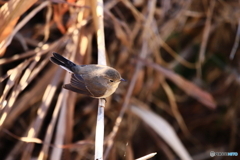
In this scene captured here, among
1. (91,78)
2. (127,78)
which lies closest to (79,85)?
(91,78)

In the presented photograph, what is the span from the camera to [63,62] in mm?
2279

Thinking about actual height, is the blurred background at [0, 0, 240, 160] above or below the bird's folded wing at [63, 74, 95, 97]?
above

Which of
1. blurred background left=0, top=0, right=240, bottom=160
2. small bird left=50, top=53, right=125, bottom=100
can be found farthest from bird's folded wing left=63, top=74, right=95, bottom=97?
blurred background left=0, top=0, right=240, bottom=160

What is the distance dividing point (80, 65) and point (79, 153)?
696 millimetres

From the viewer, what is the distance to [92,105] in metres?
2.88

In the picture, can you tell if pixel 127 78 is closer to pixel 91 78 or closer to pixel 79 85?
pixel 91 78

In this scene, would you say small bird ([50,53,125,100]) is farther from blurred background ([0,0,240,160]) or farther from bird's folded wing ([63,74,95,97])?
blurred background ([0,0,240,160])

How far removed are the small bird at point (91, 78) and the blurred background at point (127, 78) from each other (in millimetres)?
115

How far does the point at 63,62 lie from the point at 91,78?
0.87ft

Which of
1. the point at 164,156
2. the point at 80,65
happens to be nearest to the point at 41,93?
the point at 80,65

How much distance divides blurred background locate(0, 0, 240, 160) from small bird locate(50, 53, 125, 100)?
115 millimetres

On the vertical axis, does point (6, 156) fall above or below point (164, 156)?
below

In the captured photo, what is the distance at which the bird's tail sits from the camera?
226 centimetres

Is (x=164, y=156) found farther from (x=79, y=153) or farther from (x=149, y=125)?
(x=79, y=153)
